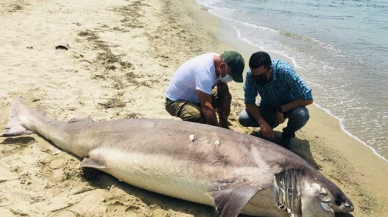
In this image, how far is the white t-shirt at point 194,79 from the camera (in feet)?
16.8

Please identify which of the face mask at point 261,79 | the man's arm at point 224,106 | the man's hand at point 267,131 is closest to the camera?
the face mask at point 261,79

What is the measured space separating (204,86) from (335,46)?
827 centimetres

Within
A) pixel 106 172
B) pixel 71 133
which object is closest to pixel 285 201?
pixel 106 172

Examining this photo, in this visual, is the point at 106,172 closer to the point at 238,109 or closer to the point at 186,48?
the point at 238,109

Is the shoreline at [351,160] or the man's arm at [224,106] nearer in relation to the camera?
the shoreline at [351,160]

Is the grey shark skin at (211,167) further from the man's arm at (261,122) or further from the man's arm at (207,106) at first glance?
the man's arm at (261,122)

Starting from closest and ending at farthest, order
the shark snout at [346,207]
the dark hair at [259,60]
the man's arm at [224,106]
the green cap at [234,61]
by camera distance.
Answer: the shark snout at [346,207] → the dark hair at [259,60] → the green cap at [234,61] → the man's arm at [224,106]

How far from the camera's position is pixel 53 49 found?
8445 millimetres

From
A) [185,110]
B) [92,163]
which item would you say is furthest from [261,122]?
[92,163]

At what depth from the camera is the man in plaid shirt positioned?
511 centimetres

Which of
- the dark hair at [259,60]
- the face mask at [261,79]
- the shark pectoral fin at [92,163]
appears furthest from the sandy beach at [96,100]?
the dark hair at [259,60]

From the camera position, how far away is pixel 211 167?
3.99 metres

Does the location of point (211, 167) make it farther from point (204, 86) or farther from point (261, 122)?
point (261, 122)

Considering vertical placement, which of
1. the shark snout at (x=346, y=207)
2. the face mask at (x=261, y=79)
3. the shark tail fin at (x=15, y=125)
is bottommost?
the shark tail fin at (x=15, y=125)
